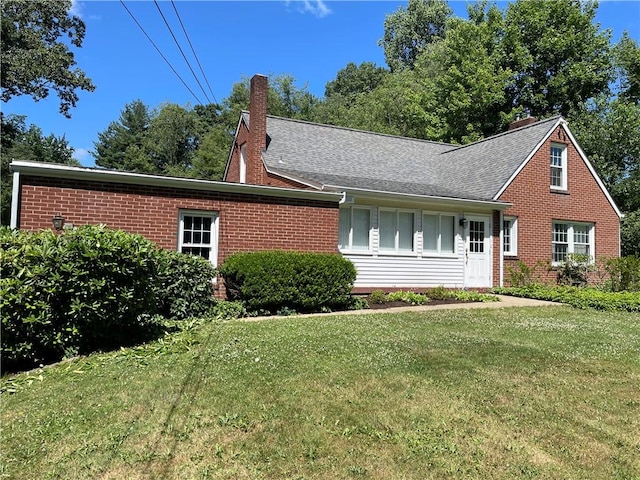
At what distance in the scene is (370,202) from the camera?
1355cm

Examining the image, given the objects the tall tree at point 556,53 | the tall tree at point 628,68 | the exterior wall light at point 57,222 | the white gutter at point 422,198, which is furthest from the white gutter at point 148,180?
the tall tree at point 628,68

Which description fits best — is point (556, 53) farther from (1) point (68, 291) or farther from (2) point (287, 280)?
(1) point (68, 291)

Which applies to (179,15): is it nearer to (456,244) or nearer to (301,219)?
(301,219)

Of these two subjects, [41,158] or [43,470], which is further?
[41,158]

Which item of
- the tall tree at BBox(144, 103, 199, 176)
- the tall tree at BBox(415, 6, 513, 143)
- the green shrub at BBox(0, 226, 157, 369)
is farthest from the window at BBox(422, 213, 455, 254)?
the tall tree at BBox(144, 103, 199, 176)

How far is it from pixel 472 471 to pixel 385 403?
124 centimetres

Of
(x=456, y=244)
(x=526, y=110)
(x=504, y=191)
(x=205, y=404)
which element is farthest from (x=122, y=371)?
(x=526, y=110)

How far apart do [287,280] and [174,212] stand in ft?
9.95

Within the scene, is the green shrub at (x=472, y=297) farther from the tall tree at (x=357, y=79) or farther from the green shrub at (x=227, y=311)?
the tall tree at (x=357, y=79)

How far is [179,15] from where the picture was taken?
32.1 ft

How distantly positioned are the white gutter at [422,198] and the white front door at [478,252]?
1.99 feet

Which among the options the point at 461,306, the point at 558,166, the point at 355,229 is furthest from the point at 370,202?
the point at 558,166

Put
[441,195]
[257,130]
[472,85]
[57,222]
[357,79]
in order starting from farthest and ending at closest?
1. [357,79]
2. [472,85]
3. [257,130]
4. [441,195]
5. [57,222]

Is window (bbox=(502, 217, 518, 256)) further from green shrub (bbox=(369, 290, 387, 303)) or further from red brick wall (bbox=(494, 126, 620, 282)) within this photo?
green shrub (bbox=(369, 290, 387, 303))
